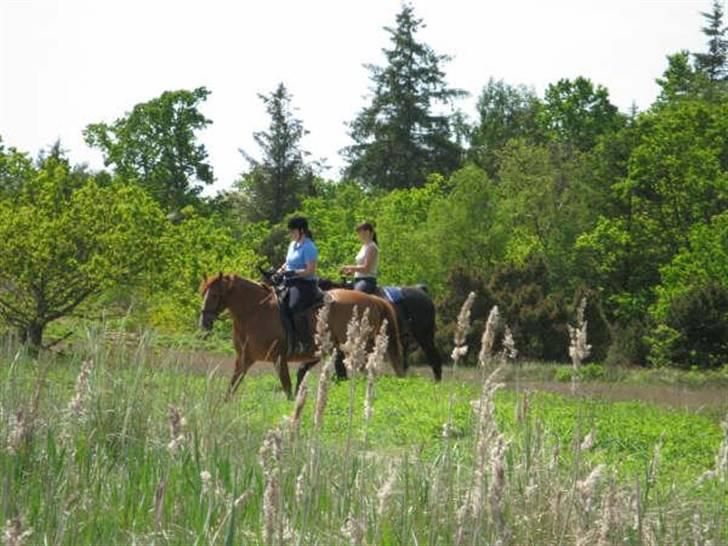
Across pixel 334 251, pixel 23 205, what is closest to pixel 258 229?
pixel 334 251

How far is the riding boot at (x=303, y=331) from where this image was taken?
1689cm

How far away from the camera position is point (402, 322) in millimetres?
21234

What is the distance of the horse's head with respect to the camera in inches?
642

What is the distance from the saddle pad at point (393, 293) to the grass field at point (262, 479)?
13.0 meters

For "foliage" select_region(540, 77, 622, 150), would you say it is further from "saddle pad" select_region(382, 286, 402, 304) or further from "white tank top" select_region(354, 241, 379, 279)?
"white tank top" select_region(354, 241, 379, 279)

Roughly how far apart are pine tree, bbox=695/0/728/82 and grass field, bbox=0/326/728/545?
62706 millimetres

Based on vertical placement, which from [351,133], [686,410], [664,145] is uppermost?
[351,133]

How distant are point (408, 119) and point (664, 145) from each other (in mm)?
25316

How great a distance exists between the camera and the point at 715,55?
67.1 m

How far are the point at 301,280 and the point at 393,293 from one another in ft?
14.9

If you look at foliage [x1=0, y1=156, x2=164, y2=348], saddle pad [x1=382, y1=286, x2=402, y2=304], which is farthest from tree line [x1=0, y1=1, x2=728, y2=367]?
saddle pad [x1=382, y1=286, x2=402, y2=304]

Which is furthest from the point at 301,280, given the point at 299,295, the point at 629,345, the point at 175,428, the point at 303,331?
the point at 629,345

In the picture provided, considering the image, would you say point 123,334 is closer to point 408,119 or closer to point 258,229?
point 258,229

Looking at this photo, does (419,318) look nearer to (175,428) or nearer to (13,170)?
(13,170)
